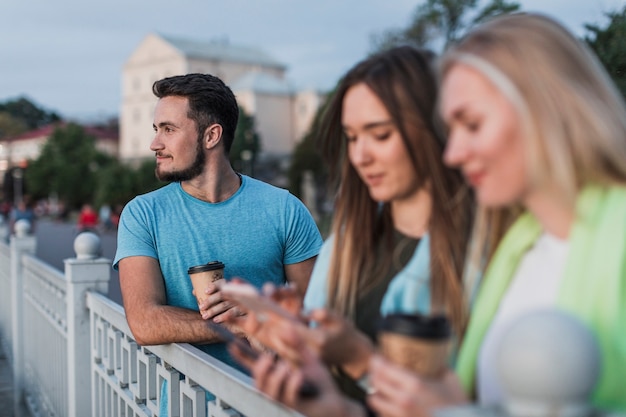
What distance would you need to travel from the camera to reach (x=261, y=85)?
76.4 meters

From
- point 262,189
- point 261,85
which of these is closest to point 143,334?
point 262,189

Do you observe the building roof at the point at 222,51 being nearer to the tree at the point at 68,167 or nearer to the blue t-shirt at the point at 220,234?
the tree at the point at 68,167

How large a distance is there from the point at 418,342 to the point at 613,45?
3026mm

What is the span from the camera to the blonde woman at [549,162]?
1117 mm

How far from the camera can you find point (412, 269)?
1523 millimetres

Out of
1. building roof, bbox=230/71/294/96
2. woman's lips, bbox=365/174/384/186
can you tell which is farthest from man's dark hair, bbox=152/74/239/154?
building roof, bbox=230/71/294/96

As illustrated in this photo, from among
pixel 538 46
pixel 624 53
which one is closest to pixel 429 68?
pixel 538 46

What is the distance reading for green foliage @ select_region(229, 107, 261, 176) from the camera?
2292 inches

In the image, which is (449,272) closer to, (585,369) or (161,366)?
(585,369)

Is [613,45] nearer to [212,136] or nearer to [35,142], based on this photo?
[212,136]

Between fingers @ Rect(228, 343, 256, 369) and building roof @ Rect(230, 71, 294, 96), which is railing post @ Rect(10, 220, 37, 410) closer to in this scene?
fingers @ Rect(228, 343, 256, 369)

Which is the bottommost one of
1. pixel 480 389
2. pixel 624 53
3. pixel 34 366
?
pixel 34 366

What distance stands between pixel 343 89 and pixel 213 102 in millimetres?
1703

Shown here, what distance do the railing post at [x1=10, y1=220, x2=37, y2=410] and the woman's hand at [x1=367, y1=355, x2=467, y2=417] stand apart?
6.37m
